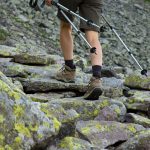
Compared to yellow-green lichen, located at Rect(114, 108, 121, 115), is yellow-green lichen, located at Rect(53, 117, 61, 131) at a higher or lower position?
higher

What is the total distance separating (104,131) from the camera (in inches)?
349

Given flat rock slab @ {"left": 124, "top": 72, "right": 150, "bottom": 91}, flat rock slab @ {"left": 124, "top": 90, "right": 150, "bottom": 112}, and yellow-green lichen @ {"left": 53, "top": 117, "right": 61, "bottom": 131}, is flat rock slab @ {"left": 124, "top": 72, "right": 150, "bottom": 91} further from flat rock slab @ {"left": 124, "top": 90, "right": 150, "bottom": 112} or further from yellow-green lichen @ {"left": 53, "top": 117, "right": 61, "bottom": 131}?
yellow-green lichen @ {"left": 53, "top": 117, "right": 61, "bottom": 131}

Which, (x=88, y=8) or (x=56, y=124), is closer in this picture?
(x=56, y=124)

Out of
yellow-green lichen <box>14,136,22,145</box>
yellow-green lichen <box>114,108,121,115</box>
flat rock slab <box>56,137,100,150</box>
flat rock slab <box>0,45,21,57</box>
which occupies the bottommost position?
yellow-green lichen <box>114,108,121,115</box>

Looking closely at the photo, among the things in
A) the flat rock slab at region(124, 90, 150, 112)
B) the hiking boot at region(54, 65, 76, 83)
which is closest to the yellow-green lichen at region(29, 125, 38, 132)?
the flat rock slab at region(124, 90, 150, 112)

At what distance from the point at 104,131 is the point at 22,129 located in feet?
7.95

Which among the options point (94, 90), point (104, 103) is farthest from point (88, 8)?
point (104, 103)

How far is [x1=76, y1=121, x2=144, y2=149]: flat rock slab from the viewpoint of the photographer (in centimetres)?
854

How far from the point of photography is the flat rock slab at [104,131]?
8.54 metres

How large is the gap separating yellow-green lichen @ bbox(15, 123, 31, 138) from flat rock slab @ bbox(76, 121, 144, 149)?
6.13 feet

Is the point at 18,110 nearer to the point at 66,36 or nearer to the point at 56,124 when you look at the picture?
the point at 56,124

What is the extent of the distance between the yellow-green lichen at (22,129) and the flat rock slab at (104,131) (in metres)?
1.87

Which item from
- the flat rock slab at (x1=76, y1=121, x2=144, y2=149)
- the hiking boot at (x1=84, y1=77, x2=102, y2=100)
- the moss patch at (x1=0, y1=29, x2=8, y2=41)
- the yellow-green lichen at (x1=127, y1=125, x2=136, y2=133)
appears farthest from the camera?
the moss patch at (x1=0, y1=29, x2=8, y2=41)

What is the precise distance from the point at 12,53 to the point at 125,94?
16.0 ft
